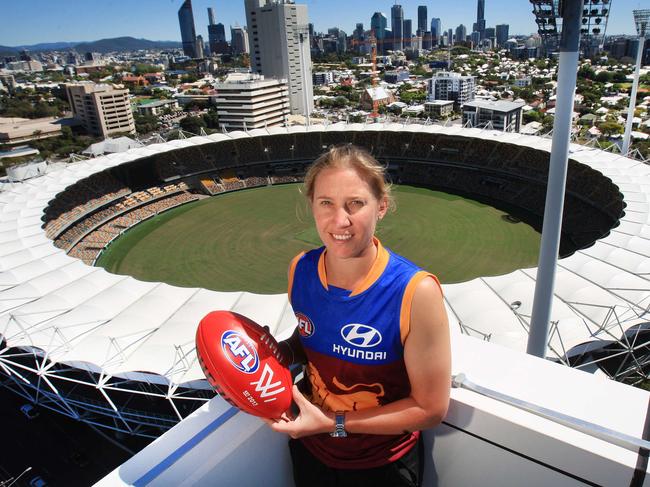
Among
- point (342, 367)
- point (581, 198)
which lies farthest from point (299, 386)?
point (581, 198)

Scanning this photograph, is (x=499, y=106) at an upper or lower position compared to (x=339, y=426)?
lower

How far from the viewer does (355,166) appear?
276 cm

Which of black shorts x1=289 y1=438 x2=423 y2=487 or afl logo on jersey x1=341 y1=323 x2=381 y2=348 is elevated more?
afl logo on jersey x1=341 y1=323 x2=381 y2=348

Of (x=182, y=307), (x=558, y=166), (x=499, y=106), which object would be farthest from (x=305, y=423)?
(x=499, y=106)

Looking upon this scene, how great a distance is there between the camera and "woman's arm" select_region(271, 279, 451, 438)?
8.39 ft

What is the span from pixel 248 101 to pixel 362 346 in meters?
66.5

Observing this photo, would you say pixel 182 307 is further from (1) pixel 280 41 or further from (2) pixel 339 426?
(1) pixel 280 41

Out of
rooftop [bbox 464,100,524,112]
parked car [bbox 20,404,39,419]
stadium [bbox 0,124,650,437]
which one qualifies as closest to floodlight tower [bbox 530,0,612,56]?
stadium [bbox 0,124,650,437]

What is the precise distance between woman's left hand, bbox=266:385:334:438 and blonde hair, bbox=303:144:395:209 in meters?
1.29

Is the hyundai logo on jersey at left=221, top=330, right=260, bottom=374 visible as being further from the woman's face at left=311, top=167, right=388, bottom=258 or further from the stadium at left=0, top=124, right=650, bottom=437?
the stadium at left=0, top=124, right=650, bottom=437

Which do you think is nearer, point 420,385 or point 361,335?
point 420,385

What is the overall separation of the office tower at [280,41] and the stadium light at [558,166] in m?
74.1

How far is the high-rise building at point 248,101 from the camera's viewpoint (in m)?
64.6

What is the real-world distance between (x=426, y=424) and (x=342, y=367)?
1.98 ft
